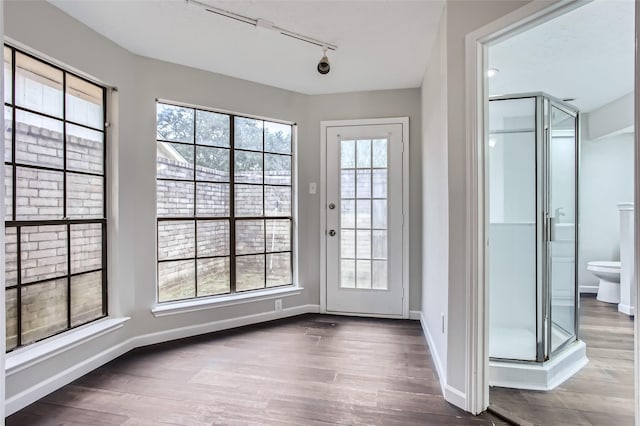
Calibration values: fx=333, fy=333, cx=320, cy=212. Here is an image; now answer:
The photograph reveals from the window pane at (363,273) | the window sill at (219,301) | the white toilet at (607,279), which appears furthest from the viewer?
the white toilet at (607,279)

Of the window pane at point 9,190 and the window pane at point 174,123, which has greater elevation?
the window pane at point 174,123

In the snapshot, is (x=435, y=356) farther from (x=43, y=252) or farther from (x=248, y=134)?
(x=43, y=252)

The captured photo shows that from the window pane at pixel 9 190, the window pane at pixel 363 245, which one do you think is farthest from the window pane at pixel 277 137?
the window pane at pixel 9 190

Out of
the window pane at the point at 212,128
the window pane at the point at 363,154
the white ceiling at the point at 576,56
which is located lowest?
the window pane at the point at 363,154

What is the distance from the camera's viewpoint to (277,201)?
3.53m

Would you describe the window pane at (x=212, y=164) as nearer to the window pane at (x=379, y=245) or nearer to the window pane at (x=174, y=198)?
the window pane at (x=174, y=198)

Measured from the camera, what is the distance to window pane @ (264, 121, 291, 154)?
3465 millimetres

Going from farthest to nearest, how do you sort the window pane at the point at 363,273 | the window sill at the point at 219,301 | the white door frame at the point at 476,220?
the window pane at the point at 363,273, the window sill at the point at 219,301, the white door frame at the point at 476,220

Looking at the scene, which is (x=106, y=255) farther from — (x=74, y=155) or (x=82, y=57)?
(x=82, y=57)

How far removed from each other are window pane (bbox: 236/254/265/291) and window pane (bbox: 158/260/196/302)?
1.41 feet

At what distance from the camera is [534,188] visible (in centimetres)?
231

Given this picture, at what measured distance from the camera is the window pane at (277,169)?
11.4 ft

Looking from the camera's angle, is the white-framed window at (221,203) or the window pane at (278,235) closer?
the white-framed window at (221,203)

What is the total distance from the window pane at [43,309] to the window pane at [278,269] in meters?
1.72
